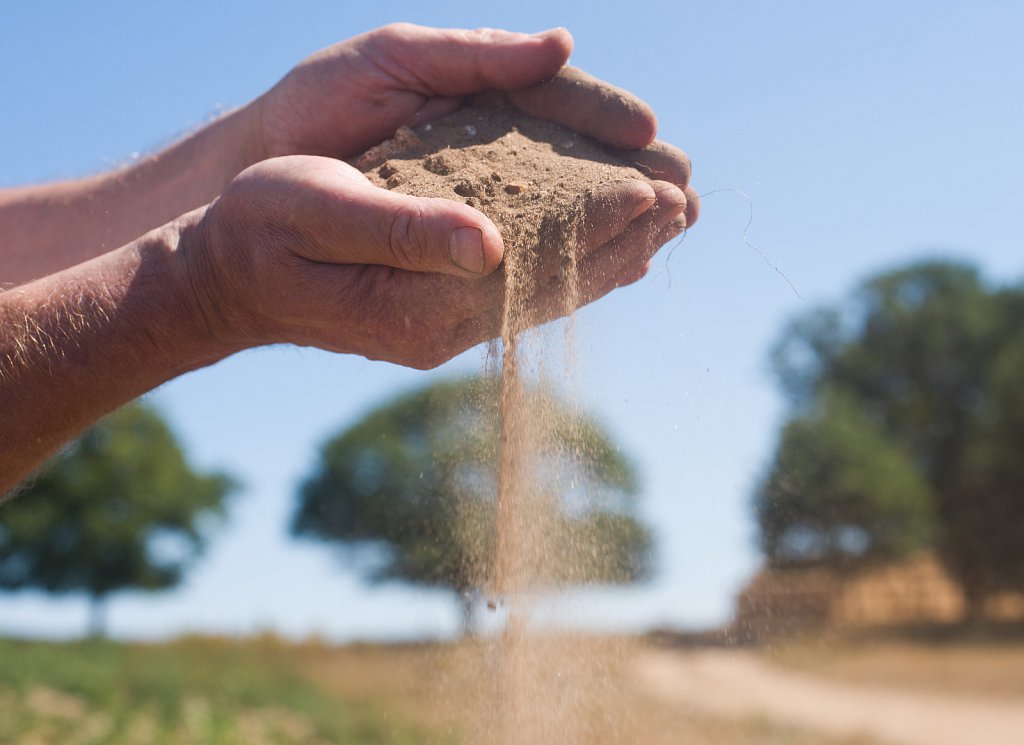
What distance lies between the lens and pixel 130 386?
2.33 metres

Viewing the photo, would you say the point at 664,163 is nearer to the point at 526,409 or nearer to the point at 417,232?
the point at 526,409

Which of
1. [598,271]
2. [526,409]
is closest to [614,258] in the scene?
[598,271]

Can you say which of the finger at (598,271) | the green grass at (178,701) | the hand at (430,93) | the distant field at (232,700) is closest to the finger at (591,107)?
the hand at (430,93)

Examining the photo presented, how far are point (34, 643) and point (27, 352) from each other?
16.6 metres

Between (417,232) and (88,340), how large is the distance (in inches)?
32.6

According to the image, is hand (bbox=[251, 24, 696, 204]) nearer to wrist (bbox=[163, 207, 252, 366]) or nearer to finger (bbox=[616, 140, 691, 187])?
finger (bbox=[616, 140, 691, 187])

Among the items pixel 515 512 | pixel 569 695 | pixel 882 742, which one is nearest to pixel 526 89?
pixel 515 512

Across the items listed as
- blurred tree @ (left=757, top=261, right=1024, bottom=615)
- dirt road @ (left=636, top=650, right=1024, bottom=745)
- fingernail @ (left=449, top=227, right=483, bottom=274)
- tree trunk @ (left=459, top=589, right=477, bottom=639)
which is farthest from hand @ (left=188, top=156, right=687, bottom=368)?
blurred tree @ (left=757, top=261, right=1024, bottom=615)

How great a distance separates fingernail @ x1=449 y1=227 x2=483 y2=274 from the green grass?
6.96 m

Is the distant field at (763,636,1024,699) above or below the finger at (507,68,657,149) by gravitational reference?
below

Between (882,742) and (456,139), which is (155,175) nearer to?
(456,139)

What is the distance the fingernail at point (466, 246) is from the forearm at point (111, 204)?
4.72 ft

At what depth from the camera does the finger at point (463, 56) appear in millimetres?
2732

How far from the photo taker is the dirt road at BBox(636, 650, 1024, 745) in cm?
1349
